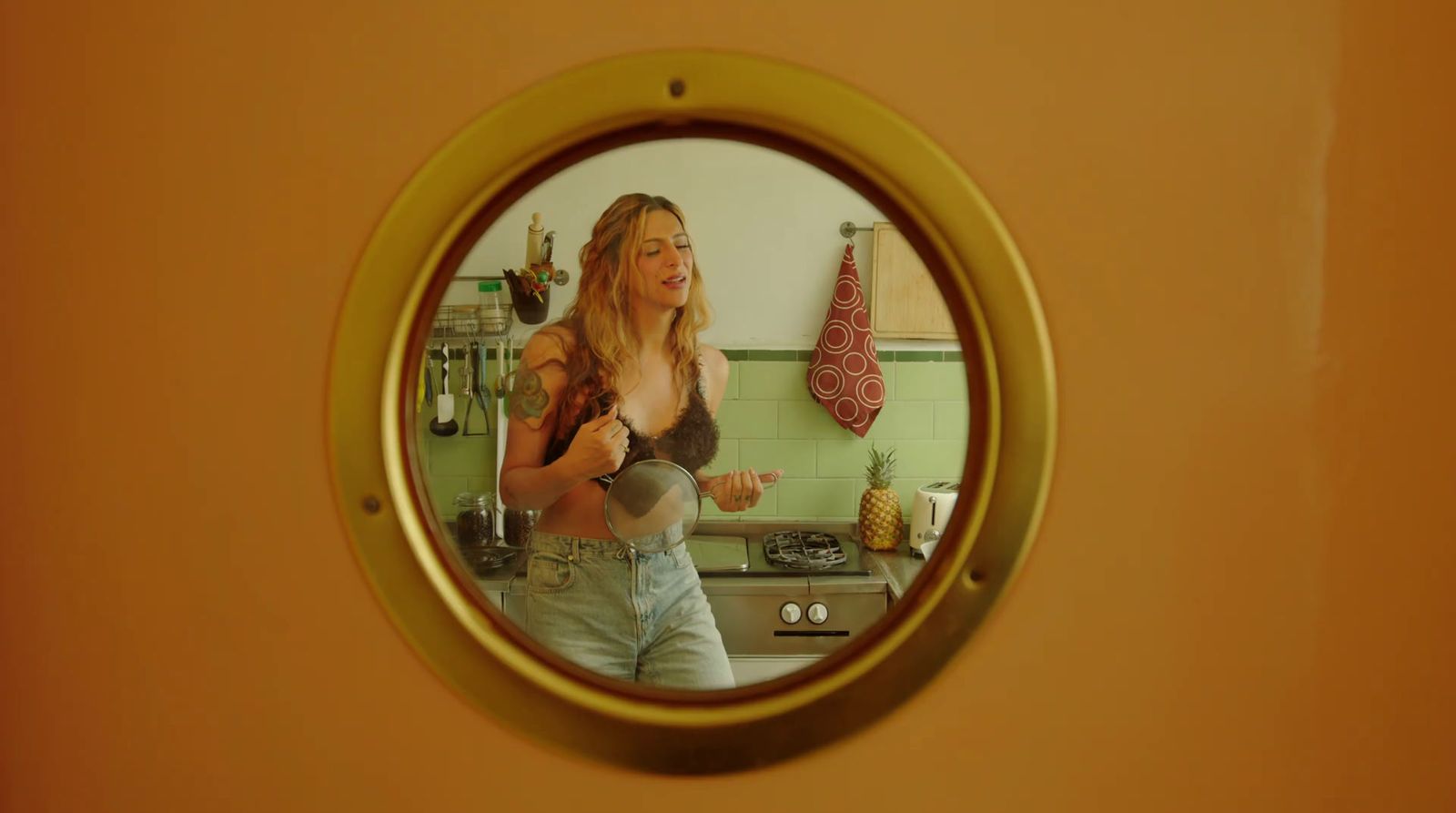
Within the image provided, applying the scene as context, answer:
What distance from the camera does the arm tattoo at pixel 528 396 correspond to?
18.7 inches

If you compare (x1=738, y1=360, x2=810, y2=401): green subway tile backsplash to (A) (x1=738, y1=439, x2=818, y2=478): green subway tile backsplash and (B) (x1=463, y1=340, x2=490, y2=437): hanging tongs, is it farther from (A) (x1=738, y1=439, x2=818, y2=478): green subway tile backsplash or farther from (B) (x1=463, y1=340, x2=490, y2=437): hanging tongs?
(B) (x1=463, y1=340, x2=490, y2=437): hanging tongs

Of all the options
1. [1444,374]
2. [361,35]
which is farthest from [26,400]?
[1444,374]

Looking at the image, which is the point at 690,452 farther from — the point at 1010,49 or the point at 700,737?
the point at 1010,49

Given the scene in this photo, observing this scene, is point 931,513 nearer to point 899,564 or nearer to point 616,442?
point 899,564

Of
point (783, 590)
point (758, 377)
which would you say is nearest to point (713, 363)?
point (758, 377)

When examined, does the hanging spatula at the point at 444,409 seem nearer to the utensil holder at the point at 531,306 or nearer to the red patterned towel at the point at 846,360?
the utensil holder at the point at 531,306

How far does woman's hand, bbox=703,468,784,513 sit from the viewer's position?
1.59 ft

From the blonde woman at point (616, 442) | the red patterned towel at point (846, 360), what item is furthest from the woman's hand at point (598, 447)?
the red patterned towel at point (846, 360)

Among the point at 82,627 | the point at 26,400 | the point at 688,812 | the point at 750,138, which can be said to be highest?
the point at 750,138

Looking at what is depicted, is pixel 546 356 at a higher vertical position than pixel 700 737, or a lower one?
higher

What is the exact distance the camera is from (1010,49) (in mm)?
456

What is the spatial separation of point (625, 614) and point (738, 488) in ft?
0.31

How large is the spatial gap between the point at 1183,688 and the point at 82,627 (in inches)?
24.5

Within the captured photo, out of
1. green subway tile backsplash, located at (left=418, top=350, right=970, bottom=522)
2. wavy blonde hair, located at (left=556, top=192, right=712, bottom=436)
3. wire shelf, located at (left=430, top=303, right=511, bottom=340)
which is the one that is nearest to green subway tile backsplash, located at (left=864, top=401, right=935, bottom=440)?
green subway tile backsplash, located at (left=418, top=350, right=970, bottom=522)
